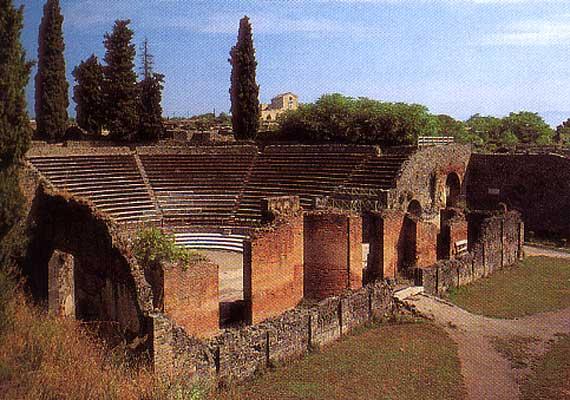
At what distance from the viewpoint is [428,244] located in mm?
21672

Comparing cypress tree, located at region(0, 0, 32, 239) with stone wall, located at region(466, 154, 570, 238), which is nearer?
cypress tree, located at region(0, 0, 32, 239)

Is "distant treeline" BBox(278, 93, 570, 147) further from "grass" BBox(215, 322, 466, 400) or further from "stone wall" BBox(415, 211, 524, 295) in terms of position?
"grass" BBox(215, 322, 466, 400)

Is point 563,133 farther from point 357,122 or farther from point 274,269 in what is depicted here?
point 274,269

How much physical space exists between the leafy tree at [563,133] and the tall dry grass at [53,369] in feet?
209

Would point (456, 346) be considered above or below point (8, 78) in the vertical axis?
below

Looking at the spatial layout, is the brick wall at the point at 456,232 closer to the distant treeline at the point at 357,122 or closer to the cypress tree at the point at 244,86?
the distant treeline at the point at 357,122

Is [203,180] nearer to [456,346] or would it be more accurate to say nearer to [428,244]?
[428,244]

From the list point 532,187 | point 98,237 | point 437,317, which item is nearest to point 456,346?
point 437,317

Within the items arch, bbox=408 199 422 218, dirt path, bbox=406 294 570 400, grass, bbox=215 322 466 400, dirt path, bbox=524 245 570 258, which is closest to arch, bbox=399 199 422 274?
dirt path, bbox=406 294 570 400

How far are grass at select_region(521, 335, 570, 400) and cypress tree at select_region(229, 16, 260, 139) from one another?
1179 inches

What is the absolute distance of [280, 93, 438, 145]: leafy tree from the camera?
36.8 meters

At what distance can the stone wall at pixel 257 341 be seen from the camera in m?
10.9

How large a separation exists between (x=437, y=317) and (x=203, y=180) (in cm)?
1951

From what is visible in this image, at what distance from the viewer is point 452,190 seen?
36031 millimetres
